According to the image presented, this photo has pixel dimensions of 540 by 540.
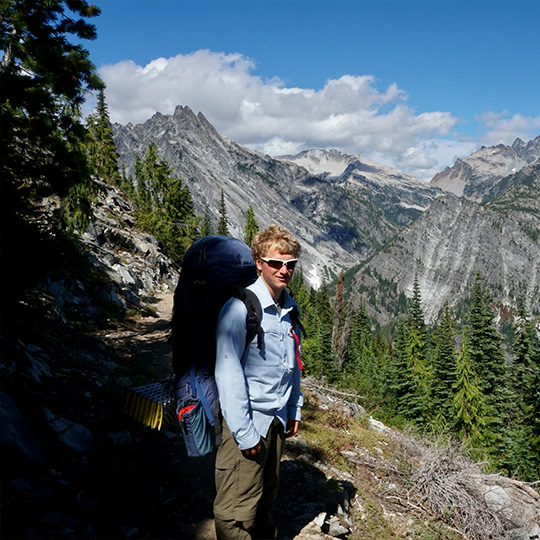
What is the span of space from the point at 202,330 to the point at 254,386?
0.67 m

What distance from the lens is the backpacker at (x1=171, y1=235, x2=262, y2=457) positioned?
3.26 m

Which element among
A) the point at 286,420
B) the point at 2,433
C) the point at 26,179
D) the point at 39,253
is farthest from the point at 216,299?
the point at 26,179

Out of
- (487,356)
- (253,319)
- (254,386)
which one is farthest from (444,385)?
(253,319)

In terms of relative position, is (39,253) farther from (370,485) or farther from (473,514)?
(473,514)

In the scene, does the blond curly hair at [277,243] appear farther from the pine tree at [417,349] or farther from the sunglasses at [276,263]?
the pine tree at [417,349]

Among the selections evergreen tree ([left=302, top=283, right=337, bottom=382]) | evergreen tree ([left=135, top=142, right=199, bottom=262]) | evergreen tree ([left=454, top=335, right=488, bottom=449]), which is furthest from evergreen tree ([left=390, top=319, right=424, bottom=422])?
evergreen tree ([left=135, top=142, right=199, bottom=262])

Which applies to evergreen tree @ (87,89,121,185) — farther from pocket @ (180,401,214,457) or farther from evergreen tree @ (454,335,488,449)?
pocket @ (180,401,214,457)

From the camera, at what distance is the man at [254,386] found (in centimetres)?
306

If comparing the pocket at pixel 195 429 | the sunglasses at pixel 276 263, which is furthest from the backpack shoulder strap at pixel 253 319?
the pocket at pixel 195 429

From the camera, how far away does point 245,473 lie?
10.8 ft

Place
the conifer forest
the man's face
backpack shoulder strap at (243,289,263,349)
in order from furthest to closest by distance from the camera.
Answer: the conifer forest
the man's face
backpack shoulder strap at (243,289,263,349)

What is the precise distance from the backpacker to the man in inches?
7.2

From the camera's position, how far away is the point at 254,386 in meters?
3.27

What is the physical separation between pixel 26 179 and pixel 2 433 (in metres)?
4.02
